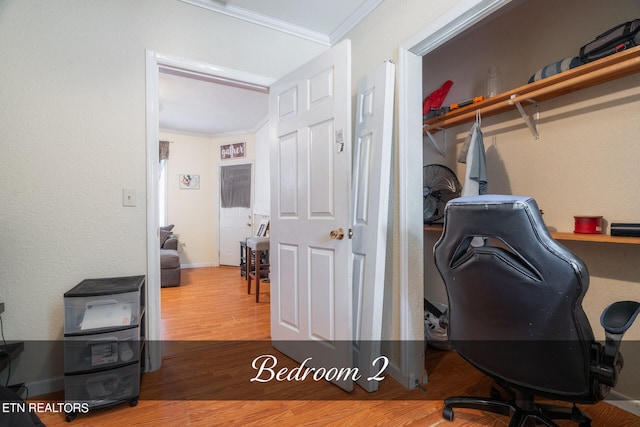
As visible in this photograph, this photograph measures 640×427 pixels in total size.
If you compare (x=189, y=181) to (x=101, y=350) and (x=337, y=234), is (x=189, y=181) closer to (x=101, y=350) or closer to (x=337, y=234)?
(x=101, y=350)

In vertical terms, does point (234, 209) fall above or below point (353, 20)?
below

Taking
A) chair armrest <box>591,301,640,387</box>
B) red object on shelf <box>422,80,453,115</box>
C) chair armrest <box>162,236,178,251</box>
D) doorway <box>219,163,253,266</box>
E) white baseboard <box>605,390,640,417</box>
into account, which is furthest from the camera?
doorway <box>219,163,253,266</box>

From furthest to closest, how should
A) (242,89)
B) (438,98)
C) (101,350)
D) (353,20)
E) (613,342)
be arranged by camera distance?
(242,89) < (438,98) < (353,20) < (101,350) < (613,342)

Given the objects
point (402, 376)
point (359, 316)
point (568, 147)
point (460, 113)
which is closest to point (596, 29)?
point (568, 147)

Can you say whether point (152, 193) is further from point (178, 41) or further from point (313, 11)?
point (313, 11)

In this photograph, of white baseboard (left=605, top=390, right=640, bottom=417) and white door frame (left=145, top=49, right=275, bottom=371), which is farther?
white door frame (left=145, top=49, right=275, bottom=371)

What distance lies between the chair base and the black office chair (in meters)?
0.02

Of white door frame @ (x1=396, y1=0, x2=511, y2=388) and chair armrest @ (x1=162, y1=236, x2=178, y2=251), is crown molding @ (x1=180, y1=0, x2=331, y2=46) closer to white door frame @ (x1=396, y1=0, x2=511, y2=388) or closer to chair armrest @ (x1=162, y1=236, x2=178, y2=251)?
white door frame @ (x1=396, y1=0, x2=511, y2=388)

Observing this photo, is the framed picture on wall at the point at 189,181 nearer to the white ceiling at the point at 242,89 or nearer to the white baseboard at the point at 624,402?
the white ceiling at the point at 242,89

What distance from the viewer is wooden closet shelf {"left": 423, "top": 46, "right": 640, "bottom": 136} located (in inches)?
56.8

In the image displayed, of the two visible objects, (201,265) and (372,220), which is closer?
(372,220)

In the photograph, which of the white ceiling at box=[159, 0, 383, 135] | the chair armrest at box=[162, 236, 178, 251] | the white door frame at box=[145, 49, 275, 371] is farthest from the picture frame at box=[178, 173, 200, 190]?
the white door frame at box=[145, 49, 275, 371]

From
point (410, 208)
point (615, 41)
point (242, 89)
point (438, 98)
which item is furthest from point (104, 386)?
point (615, 41)

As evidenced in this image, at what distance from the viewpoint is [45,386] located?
177 cm
